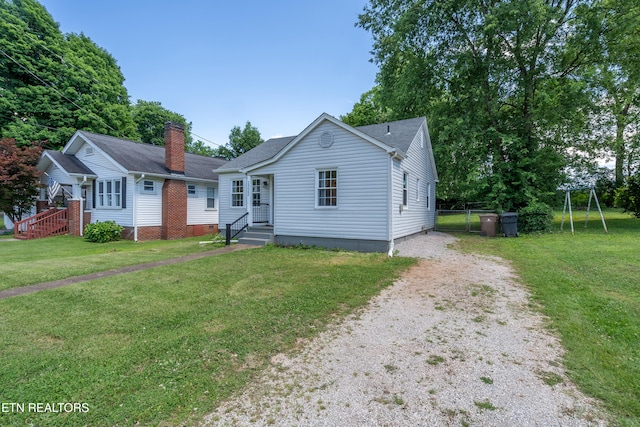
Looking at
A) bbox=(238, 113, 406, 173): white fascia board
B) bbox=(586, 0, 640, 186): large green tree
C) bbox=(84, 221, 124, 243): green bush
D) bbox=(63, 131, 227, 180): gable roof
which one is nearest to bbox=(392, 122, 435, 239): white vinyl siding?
bbox=(238, 113, 406, 173): white fascia board

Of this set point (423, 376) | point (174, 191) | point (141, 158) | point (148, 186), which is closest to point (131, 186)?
point (148, 186)

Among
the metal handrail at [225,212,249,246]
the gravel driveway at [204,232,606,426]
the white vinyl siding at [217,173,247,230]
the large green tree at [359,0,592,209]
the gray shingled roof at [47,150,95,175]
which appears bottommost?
the gravel driveway at [204,232,606,426]

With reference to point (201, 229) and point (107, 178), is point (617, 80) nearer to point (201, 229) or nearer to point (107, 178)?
point (201, 229)

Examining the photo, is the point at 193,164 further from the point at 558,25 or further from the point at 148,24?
the point at 558,25

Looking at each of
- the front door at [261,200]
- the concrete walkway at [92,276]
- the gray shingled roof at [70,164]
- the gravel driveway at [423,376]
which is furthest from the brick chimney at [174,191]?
the gravel driveway at [423,376]

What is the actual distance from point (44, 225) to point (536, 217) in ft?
82.6

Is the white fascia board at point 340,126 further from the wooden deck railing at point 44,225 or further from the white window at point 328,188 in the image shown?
the wooden deck railing at point 44,225

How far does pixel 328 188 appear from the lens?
10.9 m

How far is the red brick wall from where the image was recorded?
1545 centimetres

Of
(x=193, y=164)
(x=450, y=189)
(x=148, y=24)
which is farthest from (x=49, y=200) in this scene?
(x=450, y=189)

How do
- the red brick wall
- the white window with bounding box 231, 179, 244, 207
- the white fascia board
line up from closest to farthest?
the white fascia board
the white window with bounding box 231, 179, 244, 207
the red brick wall

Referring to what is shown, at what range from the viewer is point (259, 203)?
14625 mm

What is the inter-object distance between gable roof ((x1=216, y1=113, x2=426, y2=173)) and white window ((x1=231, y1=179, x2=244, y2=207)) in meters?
0.76

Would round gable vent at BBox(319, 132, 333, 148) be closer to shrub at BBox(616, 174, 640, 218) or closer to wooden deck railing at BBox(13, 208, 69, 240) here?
wooden deck railing at BBox(13, 208, 69, 240)
